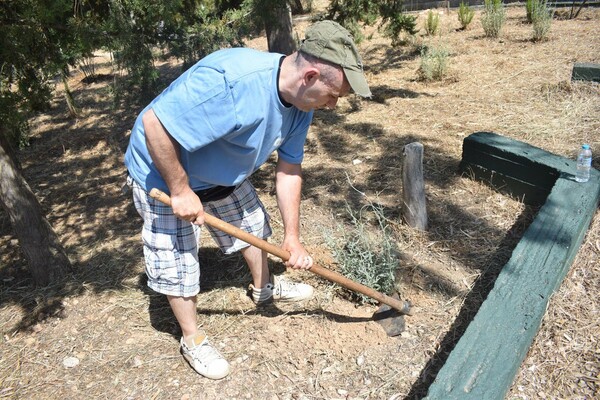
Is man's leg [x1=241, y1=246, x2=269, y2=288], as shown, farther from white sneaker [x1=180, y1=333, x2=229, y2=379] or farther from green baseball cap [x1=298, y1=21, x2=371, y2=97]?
green baseball cap [x1=298, y1=21, x2=371, y2=97]

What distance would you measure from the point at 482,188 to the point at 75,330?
131 inches

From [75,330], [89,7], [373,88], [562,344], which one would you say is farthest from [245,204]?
[373,88]

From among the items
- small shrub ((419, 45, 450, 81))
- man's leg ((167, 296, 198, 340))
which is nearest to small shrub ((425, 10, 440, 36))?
small shrub ((419, 45, 450, 81))

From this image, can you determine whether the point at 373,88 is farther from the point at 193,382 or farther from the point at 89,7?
the point at 193,382

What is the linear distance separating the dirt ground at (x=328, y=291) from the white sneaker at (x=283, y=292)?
75mm

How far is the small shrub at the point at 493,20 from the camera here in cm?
841

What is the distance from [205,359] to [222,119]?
1457 mm

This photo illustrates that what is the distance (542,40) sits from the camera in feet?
26.0

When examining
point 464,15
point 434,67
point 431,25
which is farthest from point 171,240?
point 464,15

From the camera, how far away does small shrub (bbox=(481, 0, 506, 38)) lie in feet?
27.6

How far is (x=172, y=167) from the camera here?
2.07 meters

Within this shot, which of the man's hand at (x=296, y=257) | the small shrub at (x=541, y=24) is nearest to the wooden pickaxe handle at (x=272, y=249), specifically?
the man's hand at (x=296, y=257)

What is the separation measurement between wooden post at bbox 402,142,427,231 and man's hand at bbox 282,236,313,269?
4.04ft

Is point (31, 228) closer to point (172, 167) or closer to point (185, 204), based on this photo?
point (185, 204)
